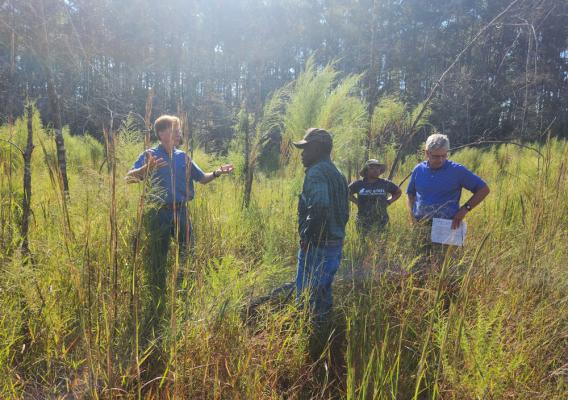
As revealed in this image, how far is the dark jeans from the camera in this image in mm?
1962

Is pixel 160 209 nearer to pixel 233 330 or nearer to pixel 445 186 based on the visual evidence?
pixel 233 330

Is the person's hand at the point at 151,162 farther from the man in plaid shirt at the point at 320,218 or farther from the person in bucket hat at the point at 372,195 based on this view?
the person in bucket hat at the point at 372,195

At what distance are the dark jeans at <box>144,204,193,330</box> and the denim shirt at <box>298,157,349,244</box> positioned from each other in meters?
0.75

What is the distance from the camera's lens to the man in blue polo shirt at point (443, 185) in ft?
9.26

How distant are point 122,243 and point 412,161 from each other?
6235 millimetres

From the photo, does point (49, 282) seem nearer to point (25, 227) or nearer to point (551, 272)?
point (25, 227)

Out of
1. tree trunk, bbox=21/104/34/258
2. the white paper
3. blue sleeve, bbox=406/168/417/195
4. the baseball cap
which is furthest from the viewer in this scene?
blue sleeve, bbox=406/168/417/195

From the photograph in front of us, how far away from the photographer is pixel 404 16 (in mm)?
21109

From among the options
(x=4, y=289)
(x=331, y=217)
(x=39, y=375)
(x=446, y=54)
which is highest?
(x=446, y=54)

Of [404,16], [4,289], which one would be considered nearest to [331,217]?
[4,289]

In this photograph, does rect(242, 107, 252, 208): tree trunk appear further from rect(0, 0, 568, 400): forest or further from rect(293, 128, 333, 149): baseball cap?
rect(293, 128, 333, 149): baseball cap

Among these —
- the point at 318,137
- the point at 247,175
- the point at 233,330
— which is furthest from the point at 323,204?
the point at 247,175

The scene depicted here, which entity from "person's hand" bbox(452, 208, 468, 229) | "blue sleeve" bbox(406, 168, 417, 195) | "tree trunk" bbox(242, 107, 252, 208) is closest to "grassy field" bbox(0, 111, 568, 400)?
"person's hand" bbox(452, 208, 468, 229)

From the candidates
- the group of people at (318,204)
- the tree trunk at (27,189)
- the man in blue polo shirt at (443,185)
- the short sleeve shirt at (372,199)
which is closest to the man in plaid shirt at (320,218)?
the group of people at (318,204)
